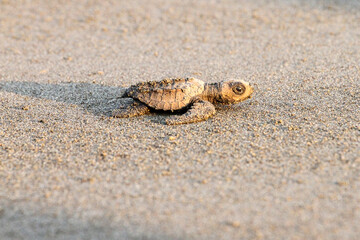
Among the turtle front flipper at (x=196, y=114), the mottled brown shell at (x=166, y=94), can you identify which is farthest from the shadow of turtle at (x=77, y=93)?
the turtle front flipper at (x=196, y=114)

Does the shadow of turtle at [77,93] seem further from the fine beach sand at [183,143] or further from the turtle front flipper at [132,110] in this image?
the turtle front flipper at [132,110]

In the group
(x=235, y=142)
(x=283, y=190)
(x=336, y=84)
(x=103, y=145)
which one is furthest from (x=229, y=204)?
(x=336, y=84)

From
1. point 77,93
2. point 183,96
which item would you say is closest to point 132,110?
point 183,96

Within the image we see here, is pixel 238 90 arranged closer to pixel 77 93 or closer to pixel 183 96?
pixel 183 96

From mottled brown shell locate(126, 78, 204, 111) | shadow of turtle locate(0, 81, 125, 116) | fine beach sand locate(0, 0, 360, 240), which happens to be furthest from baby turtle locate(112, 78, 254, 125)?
shadow of turtle locate(0, 81, 125, 116)

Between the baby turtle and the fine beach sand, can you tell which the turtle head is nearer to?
the baby turtle

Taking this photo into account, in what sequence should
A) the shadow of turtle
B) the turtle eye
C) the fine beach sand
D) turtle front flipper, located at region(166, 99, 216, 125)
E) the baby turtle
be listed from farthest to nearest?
the shadow of turtle, the turtle eye, the baby turtle, turtle front flipper, located at region(166, 99, 216, 125), the fine beach sand

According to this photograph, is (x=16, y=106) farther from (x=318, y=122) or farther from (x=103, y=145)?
(x=318, y=122)

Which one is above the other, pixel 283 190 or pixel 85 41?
pixel 85 41
